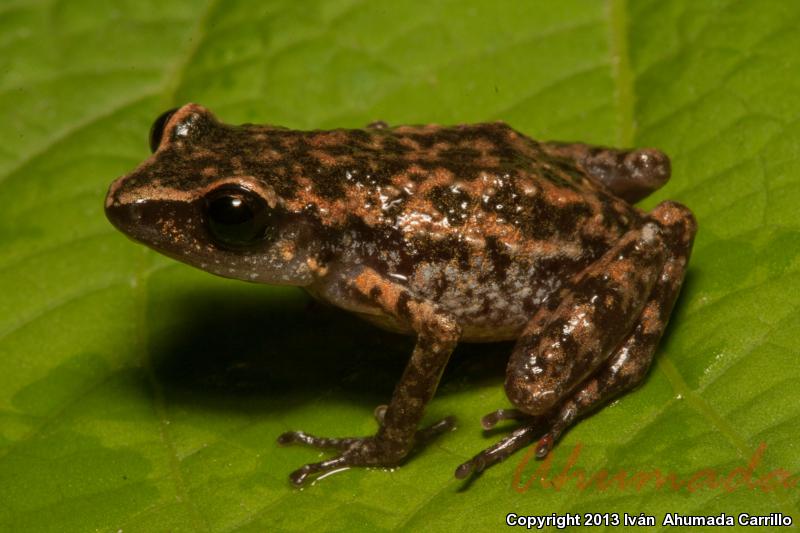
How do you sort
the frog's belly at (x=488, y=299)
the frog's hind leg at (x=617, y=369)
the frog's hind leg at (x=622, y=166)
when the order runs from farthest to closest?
the frog's hind leg at (x=622, y=166) < the frog's belly at (x=488, y=299) < the frog's hind leg at (x=617, y=369)

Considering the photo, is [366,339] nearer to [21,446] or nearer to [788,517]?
[21,446]

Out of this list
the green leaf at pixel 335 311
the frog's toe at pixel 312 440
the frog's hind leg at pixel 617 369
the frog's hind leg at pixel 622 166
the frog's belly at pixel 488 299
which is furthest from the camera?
the frog's hind leg at pixel 622 166

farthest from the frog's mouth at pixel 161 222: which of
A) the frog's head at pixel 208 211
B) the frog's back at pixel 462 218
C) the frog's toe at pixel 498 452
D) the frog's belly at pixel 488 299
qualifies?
the frog's toe at pixel 498 452

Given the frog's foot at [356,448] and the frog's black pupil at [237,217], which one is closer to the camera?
the frog's black pupil at [237,217]

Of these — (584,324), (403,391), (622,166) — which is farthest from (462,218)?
(622,166)

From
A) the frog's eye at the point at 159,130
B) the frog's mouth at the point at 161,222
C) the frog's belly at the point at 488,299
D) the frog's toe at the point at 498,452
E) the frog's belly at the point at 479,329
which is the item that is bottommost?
the frog's toe at the point at 498,452

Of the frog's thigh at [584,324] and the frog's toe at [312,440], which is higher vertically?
the frog's thigh at [584,324]

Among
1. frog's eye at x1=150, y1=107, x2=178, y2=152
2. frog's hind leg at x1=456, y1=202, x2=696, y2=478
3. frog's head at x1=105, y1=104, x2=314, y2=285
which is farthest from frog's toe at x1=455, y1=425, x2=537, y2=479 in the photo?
frog's eye at x1=150, y1=107, x2=178, y2=152

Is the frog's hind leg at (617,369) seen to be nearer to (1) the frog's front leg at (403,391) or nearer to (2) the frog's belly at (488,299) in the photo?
(2) the frog's belly at (488,299)
